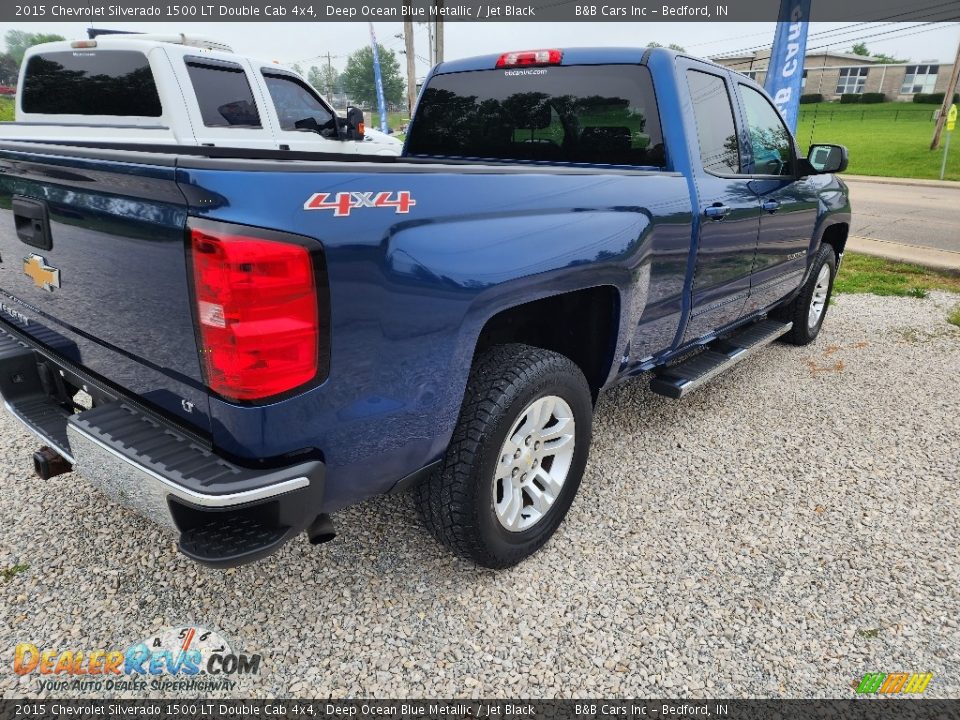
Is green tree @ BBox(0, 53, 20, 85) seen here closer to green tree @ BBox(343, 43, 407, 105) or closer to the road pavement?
the road pavement

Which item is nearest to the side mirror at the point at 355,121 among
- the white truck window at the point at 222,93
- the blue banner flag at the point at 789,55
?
the white truck window at the point at 222,93

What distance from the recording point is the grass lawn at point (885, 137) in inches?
1035

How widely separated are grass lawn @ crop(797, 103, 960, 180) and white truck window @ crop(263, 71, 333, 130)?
1149 centimetres

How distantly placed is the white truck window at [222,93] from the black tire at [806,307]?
526 cm

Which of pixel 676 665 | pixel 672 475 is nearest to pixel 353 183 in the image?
pixel 676 665

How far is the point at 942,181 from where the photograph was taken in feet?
74.5

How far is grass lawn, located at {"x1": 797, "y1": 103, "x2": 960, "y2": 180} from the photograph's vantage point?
26.3 m

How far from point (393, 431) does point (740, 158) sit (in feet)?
9.08

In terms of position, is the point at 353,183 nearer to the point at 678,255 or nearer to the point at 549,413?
the point at 549,413

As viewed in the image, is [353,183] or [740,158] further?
[740,158]

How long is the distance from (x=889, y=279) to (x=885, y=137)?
3598cm

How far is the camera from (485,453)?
2119 mm

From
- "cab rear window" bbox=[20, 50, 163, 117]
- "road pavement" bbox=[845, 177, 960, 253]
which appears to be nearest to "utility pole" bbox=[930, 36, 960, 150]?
"road pavement" bbox=[845, 177, 960, 253]

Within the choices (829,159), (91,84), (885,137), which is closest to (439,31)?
(91,84)
